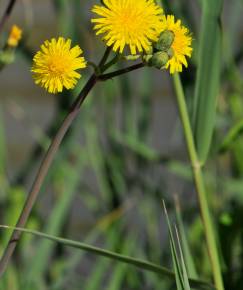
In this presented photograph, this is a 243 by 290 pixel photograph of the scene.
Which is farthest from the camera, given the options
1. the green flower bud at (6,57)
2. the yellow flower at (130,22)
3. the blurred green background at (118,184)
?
the blurred green background at (118,184)

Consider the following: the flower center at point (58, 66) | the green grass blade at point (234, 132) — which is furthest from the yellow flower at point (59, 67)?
the green grass blade at point (234, 132)

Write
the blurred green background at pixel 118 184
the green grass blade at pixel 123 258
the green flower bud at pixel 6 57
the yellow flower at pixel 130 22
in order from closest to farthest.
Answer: the yellow flower at pixel 130 22 → the green grass blade at pixel 123 258 → the green flower bud at pixel 6 57 → the blurred green background at pixel 118 184

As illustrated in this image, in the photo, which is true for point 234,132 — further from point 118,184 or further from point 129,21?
point 118,184

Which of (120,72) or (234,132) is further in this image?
(234,132)

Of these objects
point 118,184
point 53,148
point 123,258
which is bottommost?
point 118,184

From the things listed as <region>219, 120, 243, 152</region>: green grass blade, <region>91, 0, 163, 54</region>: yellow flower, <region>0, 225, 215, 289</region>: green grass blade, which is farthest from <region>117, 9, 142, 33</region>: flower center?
<region>219, 120, 243, 152</region>: green grass blade

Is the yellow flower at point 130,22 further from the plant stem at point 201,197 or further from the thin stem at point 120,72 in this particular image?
the plant stem at point 201,197

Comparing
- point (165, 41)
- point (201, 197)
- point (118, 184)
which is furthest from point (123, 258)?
point (118, 184)
